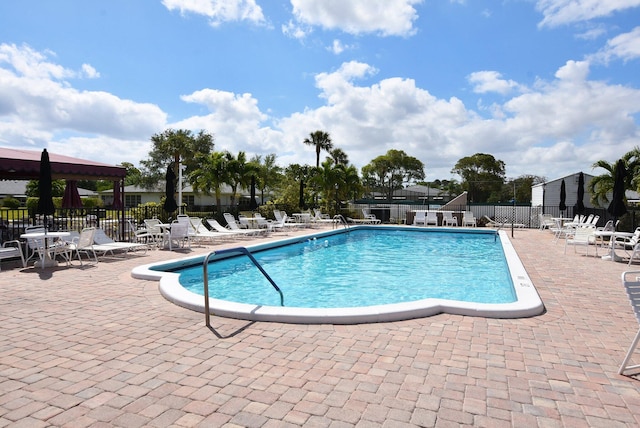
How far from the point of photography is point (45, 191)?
907 centimetres

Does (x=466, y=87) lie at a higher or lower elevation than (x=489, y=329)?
higher

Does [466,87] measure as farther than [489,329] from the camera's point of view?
Yes

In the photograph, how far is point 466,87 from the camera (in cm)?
1925

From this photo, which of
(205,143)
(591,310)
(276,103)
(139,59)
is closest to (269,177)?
(205,143)

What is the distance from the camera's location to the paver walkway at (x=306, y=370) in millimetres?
2611

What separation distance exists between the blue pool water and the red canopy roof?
14.5 ft

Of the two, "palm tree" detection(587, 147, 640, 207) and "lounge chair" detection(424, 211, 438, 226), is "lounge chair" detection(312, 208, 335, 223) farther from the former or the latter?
"palm tree" detection(587, 147, 640, 207)

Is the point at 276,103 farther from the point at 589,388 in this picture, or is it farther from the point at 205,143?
the point at 205,143

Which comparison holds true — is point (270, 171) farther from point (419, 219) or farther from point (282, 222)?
point (282, 222)

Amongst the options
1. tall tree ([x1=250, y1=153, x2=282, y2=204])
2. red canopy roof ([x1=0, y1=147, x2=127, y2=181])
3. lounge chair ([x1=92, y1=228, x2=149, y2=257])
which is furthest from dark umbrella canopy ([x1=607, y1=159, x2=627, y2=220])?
tall tree ([x1=250, y1=153, x2=282, y2=204])

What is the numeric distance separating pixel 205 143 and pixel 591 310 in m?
50.6

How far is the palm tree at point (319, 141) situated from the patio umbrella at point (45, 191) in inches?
1417

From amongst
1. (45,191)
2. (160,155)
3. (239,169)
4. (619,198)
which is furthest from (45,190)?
(160,155)

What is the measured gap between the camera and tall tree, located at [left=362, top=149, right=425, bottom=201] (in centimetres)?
6869
